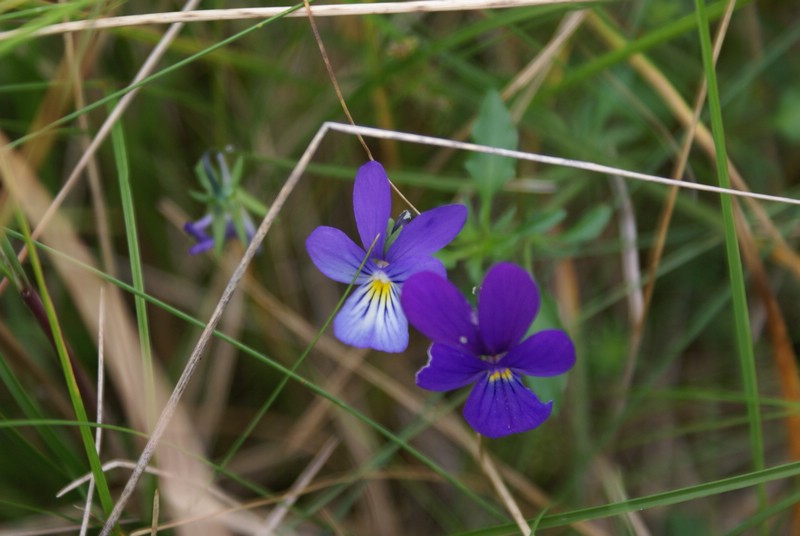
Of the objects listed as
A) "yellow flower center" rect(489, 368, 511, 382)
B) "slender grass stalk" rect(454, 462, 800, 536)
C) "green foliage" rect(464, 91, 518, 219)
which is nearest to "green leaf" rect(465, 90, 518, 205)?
"green foliage" rect(464, 91, 518, 219)

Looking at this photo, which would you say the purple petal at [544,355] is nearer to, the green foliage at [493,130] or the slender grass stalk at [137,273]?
the green foliage at [493,130]

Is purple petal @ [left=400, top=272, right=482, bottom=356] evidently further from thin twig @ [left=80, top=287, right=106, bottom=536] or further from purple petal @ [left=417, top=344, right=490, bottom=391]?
thin twig @ [left=80, top=287, right=106, bottom=536]

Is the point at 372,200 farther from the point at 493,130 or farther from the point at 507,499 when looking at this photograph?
the point at 507,499

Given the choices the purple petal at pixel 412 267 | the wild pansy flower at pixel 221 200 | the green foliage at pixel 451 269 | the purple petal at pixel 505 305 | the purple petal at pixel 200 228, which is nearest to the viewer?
the purple petal at pixel 505 305

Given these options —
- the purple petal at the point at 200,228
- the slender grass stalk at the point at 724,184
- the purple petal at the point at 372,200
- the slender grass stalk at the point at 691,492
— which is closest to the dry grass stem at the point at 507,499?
the slender grass stalk at the point at 691,492

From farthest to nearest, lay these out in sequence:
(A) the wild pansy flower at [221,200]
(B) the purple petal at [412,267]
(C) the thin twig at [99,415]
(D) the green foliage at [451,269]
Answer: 1. (D) the green foliage at [451,269]
2. (A) the wild pansy flower at [221,200]
3. (C) the thin twig at [99,415]
4. (B) the purple petal at [412,267]

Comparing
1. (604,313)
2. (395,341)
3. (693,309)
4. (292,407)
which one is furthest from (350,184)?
(395,341)
